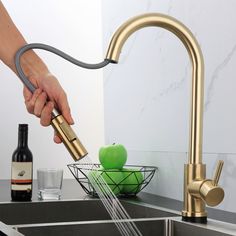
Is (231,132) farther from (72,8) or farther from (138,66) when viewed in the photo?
(72,8)

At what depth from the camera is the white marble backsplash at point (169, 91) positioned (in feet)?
4.91

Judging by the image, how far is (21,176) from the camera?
171 cm

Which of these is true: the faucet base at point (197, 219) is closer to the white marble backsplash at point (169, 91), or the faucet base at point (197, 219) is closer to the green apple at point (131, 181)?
the white marble backsplash at point (169, 91)

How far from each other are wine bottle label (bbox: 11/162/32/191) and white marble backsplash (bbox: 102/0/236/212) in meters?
0.38

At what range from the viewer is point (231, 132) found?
1467 mm

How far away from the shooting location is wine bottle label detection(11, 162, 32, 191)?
66.7 inches

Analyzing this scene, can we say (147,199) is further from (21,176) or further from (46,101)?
(46,101)

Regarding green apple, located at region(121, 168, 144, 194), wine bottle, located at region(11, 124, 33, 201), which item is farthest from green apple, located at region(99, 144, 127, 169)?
wine bottle, located at region(11, 124, 33, 201)

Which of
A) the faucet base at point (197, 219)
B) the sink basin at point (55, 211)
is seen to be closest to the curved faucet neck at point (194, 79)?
the faucet base at point (197, 219)

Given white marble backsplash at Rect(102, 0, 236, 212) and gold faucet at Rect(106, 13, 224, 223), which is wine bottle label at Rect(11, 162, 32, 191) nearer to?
white marble backsplash at Rect(102, 0, 236, 212)

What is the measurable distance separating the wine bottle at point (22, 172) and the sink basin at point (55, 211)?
5 cm

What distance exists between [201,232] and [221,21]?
59 centimetres

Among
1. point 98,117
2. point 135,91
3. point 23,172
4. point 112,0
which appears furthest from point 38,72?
point 98,117

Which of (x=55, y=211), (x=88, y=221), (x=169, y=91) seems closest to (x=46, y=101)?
(x=88, y=221)
